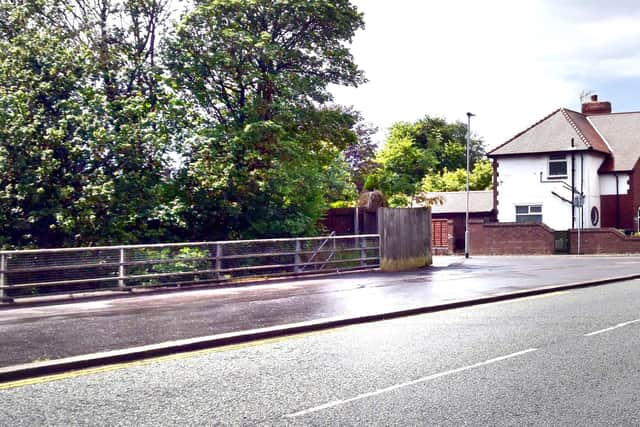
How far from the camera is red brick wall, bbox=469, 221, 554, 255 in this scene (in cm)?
4497

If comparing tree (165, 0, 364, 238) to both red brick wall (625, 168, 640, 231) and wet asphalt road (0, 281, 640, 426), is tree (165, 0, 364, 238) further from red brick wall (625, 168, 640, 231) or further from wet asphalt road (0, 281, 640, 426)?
red brick wall (625, 168, 640, 231)

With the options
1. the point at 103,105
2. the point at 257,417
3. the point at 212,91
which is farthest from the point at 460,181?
the point at 257,417

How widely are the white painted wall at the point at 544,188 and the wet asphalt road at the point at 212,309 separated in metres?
26.9

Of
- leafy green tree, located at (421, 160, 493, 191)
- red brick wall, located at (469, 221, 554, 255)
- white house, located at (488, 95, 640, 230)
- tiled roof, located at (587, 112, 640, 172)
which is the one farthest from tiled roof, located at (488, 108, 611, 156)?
leafy green tree, located at (421, 160, 493, 191)

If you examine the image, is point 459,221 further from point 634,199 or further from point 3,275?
point 3,275

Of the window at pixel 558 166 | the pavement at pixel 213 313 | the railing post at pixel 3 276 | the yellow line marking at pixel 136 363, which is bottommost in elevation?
the yellow line marking at pixel 136 363

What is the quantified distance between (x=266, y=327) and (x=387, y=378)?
380cm

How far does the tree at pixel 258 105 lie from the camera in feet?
81.5

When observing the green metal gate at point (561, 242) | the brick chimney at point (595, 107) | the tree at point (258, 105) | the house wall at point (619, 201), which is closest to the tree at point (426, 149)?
the brick chimney at point (595, 107)

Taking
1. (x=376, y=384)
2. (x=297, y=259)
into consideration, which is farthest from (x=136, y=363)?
(x=297, y=259)

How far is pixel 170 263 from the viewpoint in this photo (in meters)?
18.7

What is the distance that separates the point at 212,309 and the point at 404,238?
1286 centimetres

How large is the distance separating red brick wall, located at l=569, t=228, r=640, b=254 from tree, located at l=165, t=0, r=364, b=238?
2114cm

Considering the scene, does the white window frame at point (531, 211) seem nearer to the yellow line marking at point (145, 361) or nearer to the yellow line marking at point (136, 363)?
the yellow line marking at point (145, 361)
